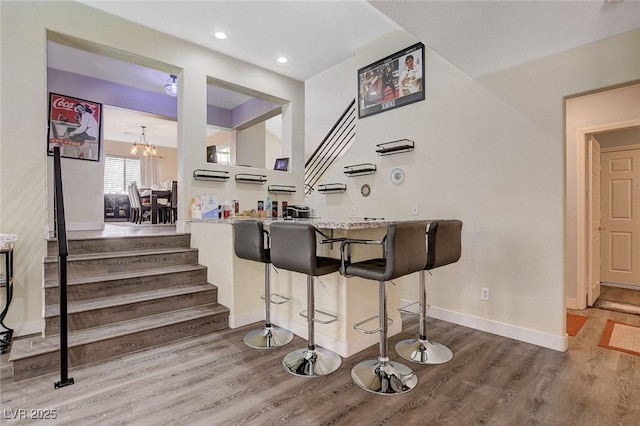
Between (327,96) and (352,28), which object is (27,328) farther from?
(327,96)

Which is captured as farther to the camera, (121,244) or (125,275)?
(121,244)

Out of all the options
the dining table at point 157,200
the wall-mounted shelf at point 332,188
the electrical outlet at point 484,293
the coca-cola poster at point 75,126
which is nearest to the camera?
the electrical outlet at point 484,293

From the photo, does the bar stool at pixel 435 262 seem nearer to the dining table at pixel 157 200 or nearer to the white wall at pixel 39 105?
the white wall at pixel 39 105

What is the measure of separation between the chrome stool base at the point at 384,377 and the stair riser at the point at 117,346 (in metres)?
1.49

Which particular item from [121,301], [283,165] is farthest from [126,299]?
[283,165]

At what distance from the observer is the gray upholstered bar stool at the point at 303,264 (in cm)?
200

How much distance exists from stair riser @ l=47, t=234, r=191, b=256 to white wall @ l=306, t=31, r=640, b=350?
8.21 ft

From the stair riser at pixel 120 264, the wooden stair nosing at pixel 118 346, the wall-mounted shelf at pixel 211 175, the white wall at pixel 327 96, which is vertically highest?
the white wall at pixel 327 96

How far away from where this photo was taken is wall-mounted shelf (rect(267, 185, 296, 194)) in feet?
15.7

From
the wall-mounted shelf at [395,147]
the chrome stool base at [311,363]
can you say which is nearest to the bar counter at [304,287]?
the chrome stool base at [311,363]

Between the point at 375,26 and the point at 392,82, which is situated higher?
the point at 375,26

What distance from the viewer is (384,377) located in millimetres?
2039

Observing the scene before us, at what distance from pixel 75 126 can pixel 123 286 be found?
10.7 ft

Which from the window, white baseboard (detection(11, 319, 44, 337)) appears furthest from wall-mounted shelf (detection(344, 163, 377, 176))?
the window
